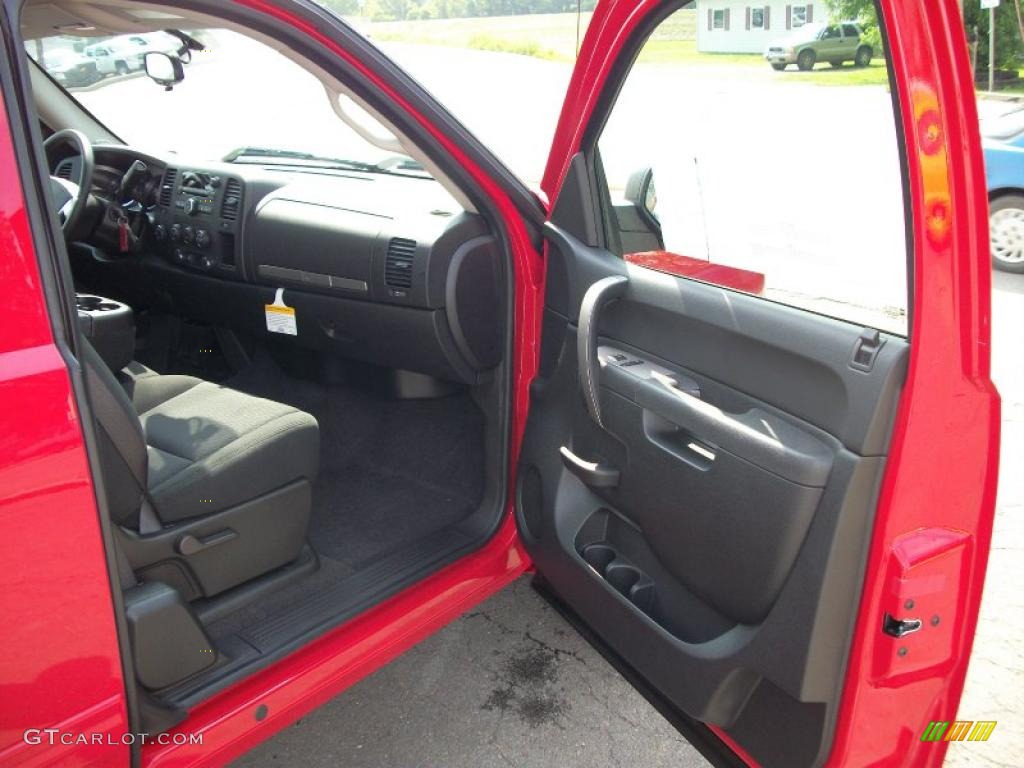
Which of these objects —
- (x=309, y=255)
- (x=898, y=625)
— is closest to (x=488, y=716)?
(x=898, y=625)

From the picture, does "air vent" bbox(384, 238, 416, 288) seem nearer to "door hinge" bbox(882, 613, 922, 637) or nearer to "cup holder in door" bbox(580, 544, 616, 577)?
"cup holder in door" bbox(580, 544, 616, 577)

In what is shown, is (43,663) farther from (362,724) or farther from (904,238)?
(904,238)

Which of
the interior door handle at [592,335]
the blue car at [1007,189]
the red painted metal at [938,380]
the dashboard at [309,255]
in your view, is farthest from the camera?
the blue car at [1007,189]

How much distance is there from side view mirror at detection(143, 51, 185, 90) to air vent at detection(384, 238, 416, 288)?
3.24 ft

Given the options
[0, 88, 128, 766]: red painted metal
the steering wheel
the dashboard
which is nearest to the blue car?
the dashboard

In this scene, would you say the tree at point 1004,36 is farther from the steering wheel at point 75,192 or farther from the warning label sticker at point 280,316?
the steering wheel at point 75,192

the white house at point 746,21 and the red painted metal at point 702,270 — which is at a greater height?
the white house at point 746,21

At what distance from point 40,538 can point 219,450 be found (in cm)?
71

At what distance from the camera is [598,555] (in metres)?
1.87

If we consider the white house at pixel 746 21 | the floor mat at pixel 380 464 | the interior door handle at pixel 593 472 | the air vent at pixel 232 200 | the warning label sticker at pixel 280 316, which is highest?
the white house at pixel 746 21

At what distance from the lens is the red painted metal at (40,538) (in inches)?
46.0

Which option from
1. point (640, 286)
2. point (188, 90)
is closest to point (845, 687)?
point (640, 286)

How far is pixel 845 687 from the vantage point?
133cm

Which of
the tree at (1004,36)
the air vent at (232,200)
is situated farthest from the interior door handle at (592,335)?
the air vent at (232,200)
